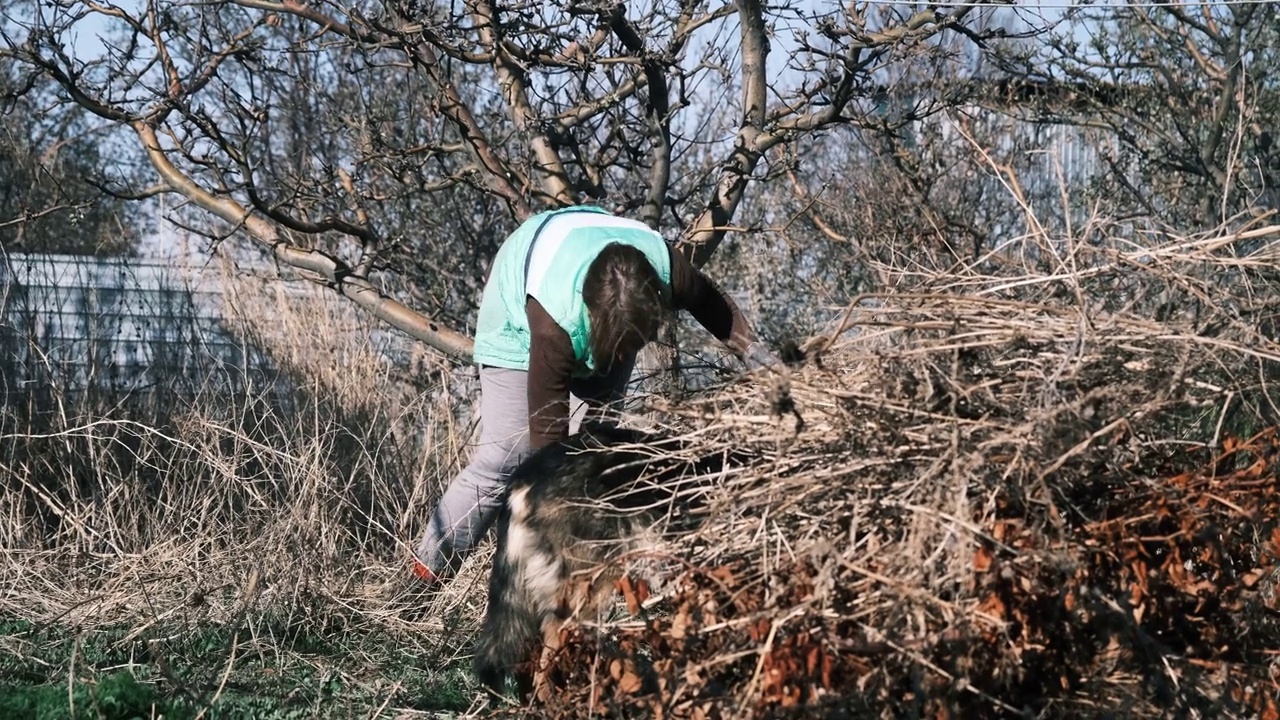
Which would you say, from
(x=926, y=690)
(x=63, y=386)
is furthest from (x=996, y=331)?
(x=63, y=386)

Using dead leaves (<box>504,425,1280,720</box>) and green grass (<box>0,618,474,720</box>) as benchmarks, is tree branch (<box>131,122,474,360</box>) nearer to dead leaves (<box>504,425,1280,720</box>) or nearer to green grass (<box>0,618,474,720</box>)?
green grass (<box>0,618,474,720</box>)

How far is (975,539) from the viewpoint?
297 centimetres

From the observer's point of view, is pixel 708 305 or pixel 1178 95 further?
pixel 1178 95

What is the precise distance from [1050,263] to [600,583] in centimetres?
162

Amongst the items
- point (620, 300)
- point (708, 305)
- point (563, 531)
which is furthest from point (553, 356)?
point (563, 531)

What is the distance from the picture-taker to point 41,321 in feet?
21.7

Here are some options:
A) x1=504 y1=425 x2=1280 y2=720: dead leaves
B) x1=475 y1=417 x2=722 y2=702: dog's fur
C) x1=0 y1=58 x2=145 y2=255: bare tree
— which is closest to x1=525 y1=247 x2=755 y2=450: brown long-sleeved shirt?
x1=475 y1=417 x2=722 y2=702: dog's fur

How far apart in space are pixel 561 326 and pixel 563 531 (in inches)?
33.1

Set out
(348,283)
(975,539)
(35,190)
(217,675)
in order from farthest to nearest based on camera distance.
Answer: (35,190) → (348,283) → (217,675) → (975,539)

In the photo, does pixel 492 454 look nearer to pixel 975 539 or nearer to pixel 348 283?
pixel 348 283

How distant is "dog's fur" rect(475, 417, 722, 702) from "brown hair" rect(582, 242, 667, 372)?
15.2 inches

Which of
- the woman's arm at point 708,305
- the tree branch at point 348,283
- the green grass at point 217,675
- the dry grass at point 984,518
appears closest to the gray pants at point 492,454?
the woman's arm at point 708,305

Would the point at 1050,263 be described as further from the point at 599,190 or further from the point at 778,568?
the point at 599,190

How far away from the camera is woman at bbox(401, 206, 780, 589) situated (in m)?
4.28
